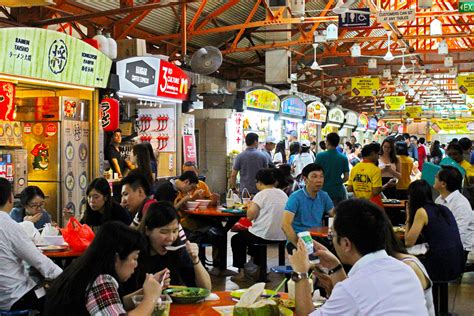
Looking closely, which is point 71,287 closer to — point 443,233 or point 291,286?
point 291,286

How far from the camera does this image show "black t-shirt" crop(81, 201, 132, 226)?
17.2 feet

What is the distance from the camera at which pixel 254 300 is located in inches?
120

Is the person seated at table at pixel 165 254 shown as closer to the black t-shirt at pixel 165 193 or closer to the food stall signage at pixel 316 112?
the black t-shirt at pixel 165 193

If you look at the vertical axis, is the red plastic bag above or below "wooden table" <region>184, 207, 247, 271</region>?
above

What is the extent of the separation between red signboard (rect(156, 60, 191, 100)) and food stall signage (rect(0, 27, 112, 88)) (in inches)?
48.8

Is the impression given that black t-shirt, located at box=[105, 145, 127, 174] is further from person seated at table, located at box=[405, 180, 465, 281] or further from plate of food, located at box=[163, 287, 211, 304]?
plate of food, located at box=[163, 287, 211, 304]

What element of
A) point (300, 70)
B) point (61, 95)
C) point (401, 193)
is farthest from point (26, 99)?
point (300, 70)

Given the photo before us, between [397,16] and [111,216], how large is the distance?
8033 mm

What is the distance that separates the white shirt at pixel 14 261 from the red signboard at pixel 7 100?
3915 millimetres

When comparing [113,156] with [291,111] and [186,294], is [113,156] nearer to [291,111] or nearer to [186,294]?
[186,294]

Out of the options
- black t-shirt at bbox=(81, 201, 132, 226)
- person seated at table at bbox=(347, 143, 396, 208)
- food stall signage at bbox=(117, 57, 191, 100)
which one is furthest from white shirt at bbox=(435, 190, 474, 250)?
food stall signage at bbox=(117, 57, 191, 100)

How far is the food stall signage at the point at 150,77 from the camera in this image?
9805mm

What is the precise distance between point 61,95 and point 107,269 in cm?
662

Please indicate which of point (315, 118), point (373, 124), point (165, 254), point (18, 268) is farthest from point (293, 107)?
point (373, 124)
